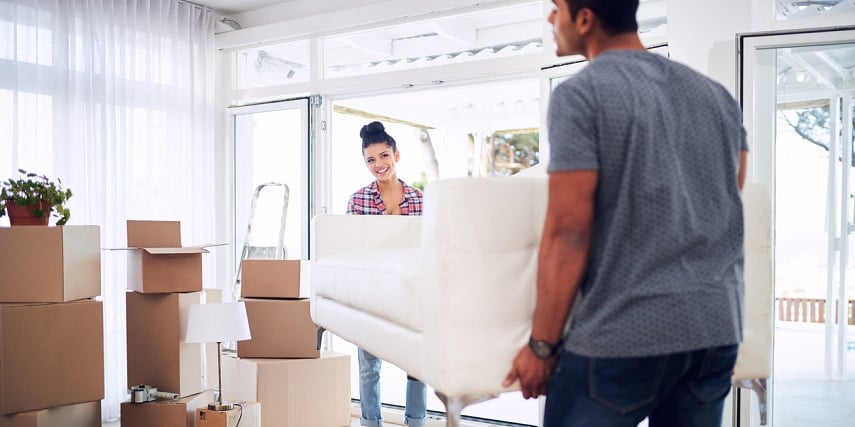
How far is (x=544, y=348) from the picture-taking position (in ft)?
3.92

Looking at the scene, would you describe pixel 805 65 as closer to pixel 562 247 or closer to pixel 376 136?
pixel 376 136

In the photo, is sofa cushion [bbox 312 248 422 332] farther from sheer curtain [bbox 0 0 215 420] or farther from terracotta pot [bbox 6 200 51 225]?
sheer curtain [bbox 0 0 215 420]

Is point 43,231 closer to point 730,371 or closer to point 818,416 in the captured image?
point 730,371

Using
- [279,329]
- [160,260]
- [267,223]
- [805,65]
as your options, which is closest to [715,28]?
[805,65]

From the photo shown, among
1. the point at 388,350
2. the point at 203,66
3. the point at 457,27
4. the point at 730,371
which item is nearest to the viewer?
the point at 730,371

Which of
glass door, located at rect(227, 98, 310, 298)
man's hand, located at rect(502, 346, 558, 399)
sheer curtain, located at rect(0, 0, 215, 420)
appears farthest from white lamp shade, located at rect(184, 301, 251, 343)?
man's hand, located at rect(502, 346, 558, 399)

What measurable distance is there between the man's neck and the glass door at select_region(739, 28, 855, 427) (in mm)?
2309

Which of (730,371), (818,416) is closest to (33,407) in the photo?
(730,371)

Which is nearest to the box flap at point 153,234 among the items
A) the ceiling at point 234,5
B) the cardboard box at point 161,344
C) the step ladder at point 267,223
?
the cardboard box at point 161,344

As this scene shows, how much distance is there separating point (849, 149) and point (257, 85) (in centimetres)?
364

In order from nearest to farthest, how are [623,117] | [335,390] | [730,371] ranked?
[623,117], [730,371], [335,390]

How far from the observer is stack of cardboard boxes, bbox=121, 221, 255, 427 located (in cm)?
337

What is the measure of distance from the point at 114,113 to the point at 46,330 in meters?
1.90

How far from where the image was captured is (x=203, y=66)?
5086 millimetres
